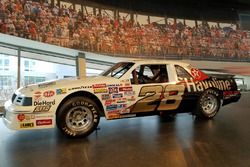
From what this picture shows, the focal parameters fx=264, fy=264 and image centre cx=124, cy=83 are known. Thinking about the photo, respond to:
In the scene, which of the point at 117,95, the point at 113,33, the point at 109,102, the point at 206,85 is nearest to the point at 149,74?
the point at 117,95

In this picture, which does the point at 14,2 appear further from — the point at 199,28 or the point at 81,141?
the point at 199,28

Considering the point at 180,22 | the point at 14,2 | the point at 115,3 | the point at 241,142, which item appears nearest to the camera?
the point at 241,142

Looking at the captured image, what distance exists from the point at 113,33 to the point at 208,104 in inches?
211

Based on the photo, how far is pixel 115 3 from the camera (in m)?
10.4

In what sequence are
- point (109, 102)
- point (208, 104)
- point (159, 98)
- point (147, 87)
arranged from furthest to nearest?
point (208, 104)
point (159, 98)
point (147, 87)
point (109, 102)

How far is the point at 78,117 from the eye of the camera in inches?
175

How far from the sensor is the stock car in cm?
419

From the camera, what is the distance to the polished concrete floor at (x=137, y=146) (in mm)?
3297

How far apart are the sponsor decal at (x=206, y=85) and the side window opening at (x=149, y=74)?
1.77 ft

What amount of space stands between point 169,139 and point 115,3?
24.3 ft

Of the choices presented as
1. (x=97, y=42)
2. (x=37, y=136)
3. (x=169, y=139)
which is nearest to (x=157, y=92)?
(x=169, y=139)

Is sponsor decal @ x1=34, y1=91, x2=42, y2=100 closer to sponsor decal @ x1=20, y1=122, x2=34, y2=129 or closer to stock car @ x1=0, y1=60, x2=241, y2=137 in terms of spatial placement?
stock car @ x1=0, y1=60, x2=241, y2=137

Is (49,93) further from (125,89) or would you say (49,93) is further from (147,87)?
(147,87)

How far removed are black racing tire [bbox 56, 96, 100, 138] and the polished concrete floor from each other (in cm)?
15
